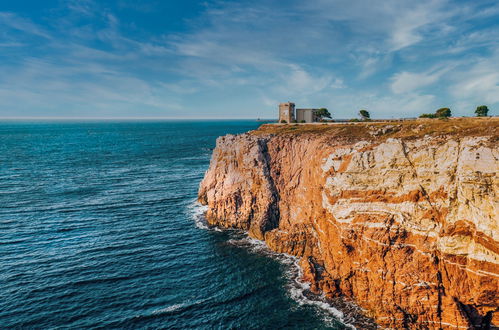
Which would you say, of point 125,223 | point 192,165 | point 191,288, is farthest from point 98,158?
point 191,288

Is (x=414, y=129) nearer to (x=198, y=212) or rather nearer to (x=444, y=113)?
(x=444, y=113)

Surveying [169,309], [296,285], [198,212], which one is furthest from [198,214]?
[296,285]

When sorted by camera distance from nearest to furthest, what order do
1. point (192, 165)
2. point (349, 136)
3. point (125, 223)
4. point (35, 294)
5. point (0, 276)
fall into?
1. point (35, 294)
2. point (0, 276)
3. point (349, 136)
4. point (125, 223)
5. point (192, 165)

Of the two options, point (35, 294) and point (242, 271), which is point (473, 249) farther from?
point (35, 294)

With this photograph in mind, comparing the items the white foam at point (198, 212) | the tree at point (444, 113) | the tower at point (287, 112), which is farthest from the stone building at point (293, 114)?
the white foam at point (198, 212)

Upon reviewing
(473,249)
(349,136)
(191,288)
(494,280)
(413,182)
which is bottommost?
(191,288)
